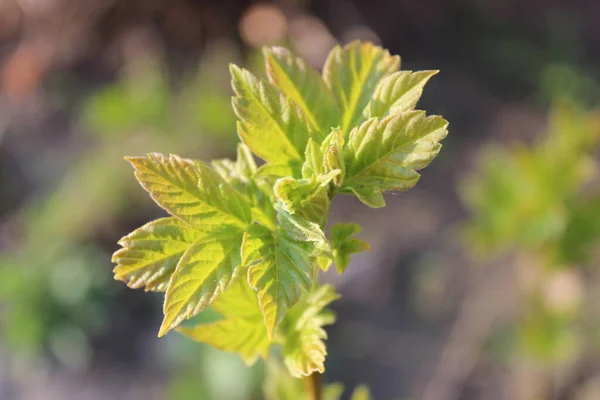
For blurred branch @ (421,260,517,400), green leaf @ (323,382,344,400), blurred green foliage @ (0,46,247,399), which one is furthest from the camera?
blurred green foliage @ (0,46,247,399)

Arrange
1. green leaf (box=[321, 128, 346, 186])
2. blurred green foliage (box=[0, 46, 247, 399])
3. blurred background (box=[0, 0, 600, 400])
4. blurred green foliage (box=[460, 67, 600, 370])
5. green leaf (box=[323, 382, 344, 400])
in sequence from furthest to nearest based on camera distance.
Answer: blurred green foliage (box=[0, 46, 247, 399]) → blurred background (box=[0, 0, 600, 400]) → blurred green foliage (box=[460, 67, 600, 370]) → green leaf (box=[323, 382, 344, 400]) → green leaf (box=[321, 128, 346, 186])

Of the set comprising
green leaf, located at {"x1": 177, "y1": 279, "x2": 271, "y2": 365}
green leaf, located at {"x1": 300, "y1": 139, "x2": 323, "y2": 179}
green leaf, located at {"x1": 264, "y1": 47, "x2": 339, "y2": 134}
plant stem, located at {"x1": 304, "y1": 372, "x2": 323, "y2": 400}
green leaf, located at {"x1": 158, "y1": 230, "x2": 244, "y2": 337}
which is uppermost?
green leaf, located at {"x1": 264, "y1": 47, "x2": 339, "y2": 134}

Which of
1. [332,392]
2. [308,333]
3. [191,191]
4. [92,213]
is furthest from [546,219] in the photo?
[92,213]

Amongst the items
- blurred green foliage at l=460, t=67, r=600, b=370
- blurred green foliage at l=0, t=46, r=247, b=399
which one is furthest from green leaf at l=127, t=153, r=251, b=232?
blurred green foliage at l=0, t=46, r=247, b=399

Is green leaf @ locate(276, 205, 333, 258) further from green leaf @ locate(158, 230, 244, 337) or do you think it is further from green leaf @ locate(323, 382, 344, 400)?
green leaf @ locate(323, 382, 344, 400)

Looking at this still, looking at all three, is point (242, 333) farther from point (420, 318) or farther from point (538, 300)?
point (420, 318)

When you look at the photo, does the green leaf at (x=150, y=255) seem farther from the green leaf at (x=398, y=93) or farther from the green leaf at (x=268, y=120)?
the green leaf at (x=398, y=93)
